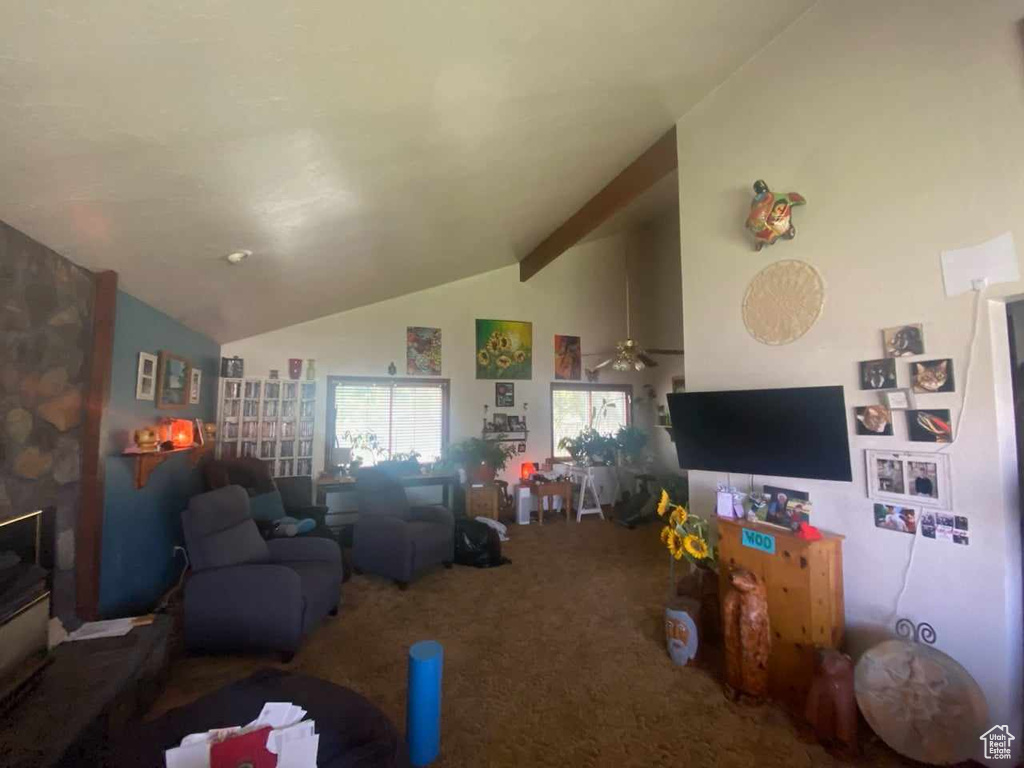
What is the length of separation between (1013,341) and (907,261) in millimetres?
498

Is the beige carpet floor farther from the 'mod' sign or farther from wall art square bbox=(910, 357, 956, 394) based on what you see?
wall art square bbox=(910, 357, 956, 394)

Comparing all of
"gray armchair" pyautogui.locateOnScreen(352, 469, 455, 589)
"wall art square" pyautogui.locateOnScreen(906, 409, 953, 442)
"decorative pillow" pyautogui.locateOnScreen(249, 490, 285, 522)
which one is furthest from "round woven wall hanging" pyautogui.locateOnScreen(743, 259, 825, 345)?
"decorative pillow" pyautogui.locateOnScreen(249, 490, 285, 522)

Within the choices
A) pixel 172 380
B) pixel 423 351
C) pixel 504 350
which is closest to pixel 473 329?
pixel 504 350

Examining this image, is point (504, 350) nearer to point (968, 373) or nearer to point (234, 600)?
point (234, 600)

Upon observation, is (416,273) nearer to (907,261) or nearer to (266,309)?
(266,309)

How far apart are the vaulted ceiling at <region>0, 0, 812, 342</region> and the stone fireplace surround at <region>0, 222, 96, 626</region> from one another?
145 millimetres

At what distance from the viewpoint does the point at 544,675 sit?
233 centimetres

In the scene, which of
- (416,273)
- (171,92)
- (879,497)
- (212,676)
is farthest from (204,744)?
(416,273)

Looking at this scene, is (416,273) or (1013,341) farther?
(416,273)

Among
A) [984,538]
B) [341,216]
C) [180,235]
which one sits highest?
[341,216]

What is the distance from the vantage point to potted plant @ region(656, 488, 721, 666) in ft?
7.93

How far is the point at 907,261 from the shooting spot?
1.96m

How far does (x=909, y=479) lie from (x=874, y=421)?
0.93ft

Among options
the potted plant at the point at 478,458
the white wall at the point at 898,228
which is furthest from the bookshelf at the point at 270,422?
the white wall at the point at 898,228
